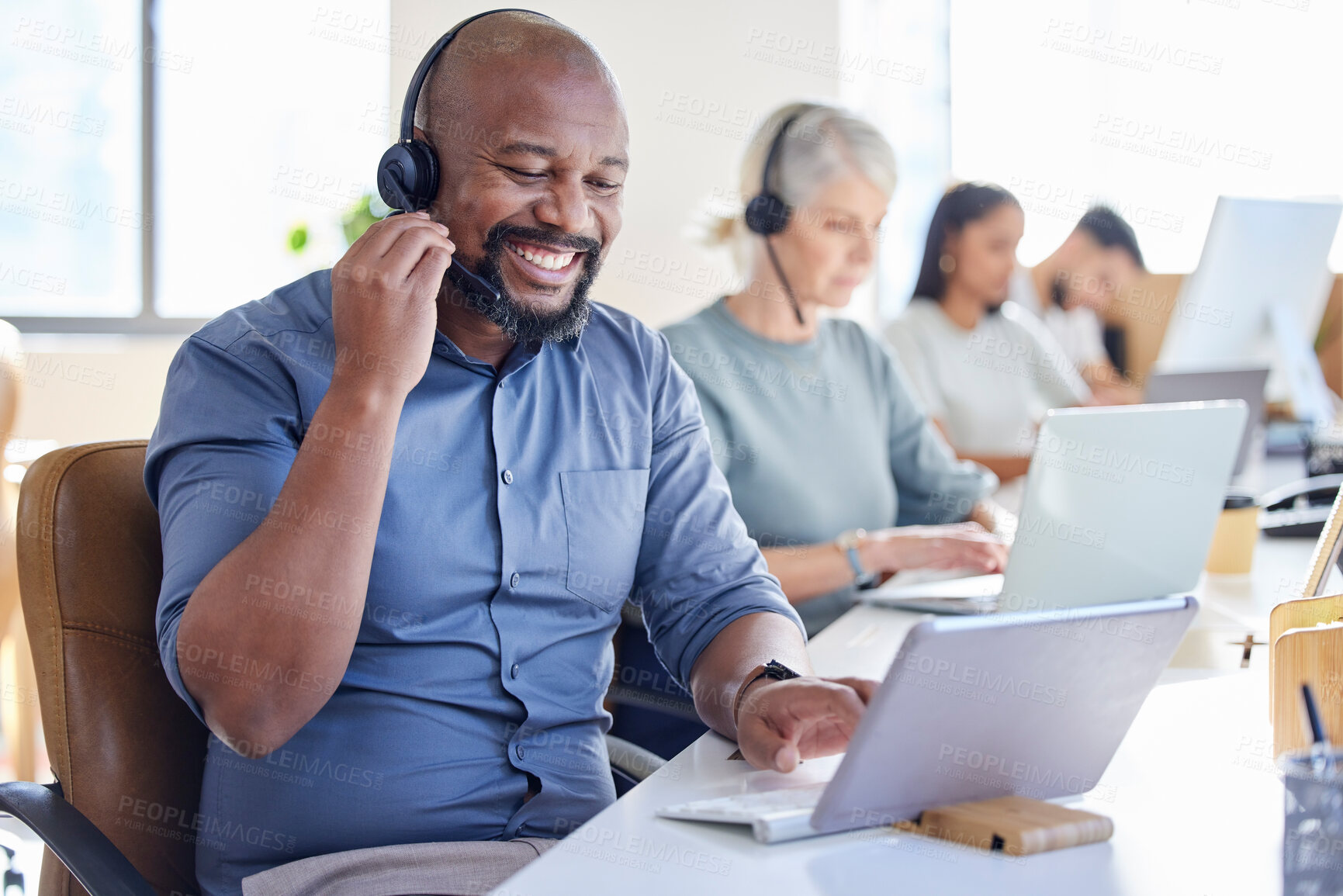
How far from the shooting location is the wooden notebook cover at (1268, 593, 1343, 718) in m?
0.92

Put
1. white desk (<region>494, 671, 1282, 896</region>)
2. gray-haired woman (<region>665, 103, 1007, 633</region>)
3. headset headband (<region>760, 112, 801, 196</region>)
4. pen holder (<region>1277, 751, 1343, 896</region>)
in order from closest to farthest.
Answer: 1. pen holder (<region>1277, 751, 1343, 896</region>)
2. white desk (<region>494, 671, 1282, 896</region>)
3. gray-haired woman (<region>665, 103, 1007, 633</region>)
4. headset headband (<region>760, 112, 801, 196</region>)

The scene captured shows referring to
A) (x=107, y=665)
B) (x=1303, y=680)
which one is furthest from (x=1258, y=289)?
(x=107, y=665)

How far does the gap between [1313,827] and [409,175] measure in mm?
972

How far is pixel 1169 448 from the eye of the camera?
1.43 metres

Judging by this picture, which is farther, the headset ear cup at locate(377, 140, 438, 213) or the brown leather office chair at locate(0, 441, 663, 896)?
the headset ear cup at locate(377, 140, 438, 213)

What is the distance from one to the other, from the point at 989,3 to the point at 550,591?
4674mm

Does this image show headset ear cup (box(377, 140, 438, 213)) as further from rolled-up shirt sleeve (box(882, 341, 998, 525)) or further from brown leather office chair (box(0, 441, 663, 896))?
rolled-up shirt sleeve (box(882, 341, 998, 525))

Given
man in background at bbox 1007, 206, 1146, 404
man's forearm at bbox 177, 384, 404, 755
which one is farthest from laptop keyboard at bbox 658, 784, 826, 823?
man in background at bbox 1007, 206, 1146, 404

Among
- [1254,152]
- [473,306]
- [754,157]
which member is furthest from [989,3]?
[473,306]

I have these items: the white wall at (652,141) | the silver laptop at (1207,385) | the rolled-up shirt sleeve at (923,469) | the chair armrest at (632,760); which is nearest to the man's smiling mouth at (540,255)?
the chair armrest at (632,760)

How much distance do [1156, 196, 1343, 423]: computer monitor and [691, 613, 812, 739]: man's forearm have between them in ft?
4.98

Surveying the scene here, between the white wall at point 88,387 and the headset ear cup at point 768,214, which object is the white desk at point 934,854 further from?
the white wall at point 88,387

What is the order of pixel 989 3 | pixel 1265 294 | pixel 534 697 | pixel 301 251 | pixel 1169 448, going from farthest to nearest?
pixel 989 3, pixel 301 251, pixel 1265 294, pixel 1169 448, pixel 534 697

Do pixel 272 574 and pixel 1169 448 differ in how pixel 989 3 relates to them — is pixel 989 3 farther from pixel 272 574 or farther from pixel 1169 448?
pixel 272 574
